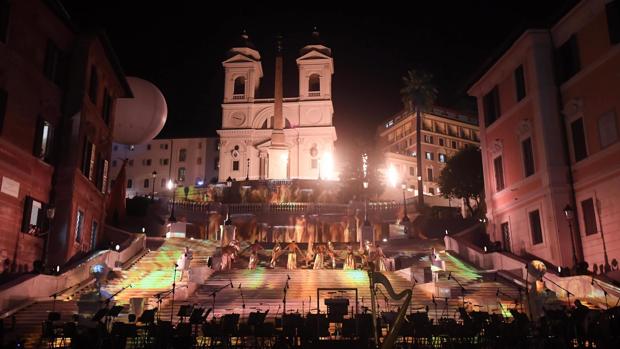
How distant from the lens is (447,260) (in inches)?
1228

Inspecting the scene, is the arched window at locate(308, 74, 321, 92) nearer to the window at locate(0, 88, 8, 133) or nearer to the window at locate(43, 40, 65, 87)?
the window at locate(43, 40, 65, 87)

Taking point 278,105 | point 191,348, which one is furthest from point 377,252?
point 278,105

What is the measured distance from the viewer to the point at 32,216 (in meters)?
24.8

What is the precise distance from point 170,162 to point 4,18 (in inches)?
3096

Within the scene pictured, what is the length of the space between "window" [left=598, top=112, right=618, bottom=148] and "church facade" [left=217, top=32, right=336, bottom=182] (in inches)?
2491

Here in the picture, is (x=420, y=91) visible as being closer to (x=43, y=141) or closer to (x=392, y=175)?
(x=392, y=175)

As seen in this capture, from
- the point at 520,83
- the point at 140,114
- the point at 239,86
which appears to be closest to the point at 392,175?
the point at 239,86

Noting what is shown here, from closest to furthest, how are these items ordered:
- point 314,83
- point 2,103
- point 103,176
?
1. point 2,103
2. point 103,176
3. point 314,83

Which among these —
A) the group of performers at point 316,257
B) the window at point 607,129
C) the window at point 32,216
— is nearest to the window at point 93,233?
the window at point 32,216

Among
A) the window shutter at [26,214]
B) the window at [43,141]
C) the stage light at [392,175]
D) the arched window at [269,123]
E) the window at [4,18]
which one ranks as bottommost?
the window shutter at [26,214]

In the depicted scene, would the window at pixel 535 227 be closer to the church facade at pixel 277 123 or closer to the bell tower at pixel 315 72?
the church facade at pixel 277 123

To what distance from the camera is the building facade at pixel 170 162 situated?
9894cm

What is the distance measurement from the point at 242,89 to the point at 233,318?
8534cm

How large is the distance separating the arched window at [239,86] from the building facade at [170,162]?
1070cm
